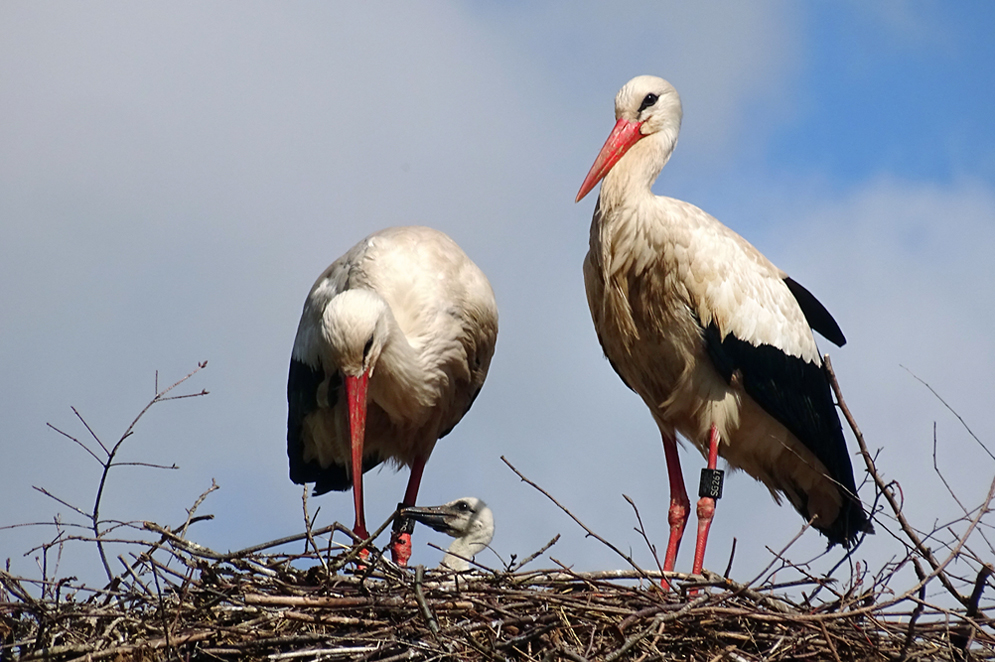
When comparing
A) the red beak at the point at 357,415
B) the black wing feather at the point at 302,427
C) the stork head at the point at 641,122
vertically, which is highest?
the stork head at the point at 641,122

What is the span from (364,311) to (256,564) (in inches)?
51.5

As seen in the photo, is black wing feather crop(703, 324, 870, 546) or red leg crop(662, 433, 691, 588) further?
red leg crop(662, 433, 691, 588)

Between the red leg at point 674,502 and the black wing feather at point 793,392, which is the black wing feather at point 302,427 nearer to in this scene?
the red leg at point 674,502

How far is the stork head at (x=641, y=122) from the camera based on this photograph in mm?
4863

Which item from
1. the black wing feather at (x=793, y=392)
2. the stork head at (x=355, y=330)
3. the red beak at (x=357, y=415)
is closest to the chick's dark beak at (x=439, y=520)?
the red beak at (x=357, y=415)

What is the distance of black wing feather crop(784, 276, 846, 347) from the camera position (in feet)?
16.4

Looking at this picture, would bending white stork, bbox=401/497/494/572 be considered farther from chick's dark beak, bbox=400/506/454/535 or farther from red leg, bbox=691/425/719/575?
red leg, bbox=691/425/719/575

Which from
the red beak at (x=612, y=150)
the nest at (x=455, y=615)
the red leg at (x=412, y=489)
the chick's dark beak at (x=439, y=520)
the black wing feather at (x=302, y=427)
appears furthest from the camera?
the red leg at (x=412, y=489)

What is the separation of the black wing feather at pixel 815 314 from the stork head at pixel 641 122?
2.29ft

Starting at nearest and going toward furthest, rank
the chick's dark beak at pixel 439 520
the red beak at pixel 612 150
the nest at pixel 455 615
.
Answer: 1. the nest at pixel 455 615
2. the red beak at pixel 612 150
3. the chick's dark beak at pixel 439 520

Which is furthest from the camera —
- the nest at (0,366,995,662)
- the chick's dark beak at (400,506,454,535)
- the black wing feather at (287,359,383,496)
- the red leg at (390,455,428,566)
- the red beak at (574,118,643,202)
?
the red leg at (390,455,428,566)

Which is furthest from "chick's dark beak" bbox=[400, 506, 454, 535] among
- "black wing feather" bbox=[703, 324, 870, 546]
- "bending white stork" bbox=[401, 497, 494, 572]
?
"black wing feather" bbox=[703, 324, 870, 546]

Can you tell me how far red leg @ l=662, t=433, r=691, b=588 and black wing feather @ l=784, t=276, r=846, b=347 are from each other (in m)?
0.70

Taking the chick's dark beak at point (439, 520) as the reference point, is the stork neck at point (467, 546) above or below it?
below
